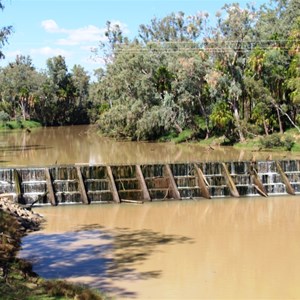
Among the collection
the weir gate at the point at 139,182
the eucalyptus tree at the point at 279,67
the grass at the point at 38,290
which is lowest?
the grass at the point at 38,290

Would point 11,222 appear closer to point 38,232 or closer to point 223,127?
point 38,232

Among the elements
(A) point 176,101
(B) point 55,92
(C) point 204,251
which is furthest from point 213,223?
(B) point 55,92

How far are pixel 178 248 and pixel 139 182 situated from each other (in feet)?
28.3

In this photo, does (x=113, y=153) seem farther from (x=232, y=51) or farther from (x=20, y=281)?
(x=20, y=281)

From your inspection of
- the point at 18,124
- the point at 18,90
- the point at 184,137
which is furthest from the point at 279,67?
the point at 18,90

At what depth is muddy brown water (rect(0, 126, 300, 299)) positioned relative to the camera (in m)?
13.8

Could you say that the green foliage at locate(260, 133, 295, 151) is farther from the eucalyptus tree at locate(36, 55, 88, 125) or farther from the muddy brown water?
the eucalyptus tree at locate(36, 55, 88, 125)

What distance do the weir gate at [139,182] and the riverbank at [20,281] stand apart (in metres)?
5.69

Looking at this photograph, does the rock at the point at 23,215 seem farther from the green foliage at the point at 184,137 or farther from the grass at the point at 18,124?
the grass at the point at 18,124

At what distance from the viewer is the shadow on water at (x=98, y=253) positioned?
1459cm

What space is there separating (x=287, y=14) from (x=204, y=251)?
5054 centimetres

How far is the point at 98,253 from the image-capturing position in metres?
16.9

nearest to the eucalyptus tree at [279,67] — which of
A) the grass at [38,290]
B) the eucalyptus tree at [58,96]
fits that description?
the grass at [38,290]

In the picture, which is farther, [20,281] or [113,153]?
[113,153]
